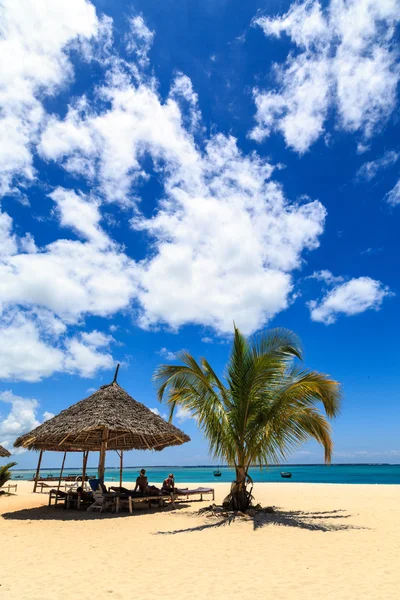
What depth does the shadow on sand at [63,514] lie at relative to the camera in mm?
9859

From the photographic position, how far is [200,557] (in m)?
5.90

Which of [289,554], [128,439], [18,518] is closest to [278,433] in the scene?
[289,554]

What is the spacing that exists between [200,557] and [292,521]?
3574 mm

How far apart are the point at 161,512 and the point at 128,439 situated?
4638 millimetres

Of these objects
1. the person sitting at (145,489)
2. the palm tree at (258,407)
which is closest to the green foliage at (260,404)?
the palm tree at (258,407)

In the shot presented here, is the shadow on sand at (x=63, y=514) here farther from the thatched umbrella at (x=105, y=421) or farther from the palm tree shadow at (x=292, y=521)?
the palm tree shadow at (x=292, y=521)

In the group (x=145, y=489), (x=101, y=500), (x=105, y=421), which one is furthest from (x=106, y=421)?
(x=145, y=489)

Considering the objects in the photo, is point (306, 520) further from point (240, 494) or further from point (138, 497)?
point (138, 497)

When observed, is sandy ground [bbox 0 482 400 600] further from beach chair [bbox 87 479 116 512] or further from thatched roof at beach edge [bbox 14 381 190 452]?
thatched roof at beach edge [bbox 14 381 190 452]

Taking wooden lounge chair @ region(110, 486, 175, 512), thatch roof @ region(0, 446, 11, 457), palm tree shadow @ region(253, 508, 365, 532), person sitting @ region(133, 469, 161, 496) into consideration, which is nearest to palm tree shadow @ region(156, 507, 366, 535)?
palm tree shadow @ region(253, 508, 365, 532)

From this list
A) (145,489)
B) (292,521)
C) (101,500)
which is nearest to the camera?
(292,521)

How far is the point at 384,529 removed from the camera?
25.9ft

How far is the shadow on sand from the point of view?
32.3ft

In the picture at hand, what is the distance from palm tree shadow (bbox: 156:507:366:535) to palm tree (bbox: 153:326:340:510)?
2.25 feet
